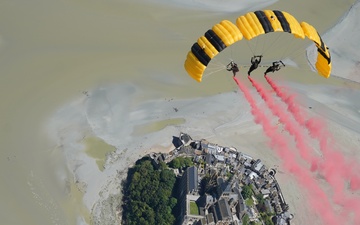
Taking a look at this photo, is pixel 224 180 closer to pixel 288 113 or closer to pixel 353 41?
pixel 288 113

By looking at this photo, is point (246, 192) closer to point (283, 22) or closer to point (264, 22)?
point (283, 22)

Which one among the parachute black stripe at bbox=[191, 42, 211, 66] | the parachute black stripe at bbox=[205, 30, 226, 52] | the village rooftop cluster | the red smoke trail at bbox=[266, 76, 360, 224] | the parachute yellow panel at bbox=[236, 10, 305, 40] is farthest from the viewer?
the red smoke trail at bbox=[266, 76, 360, 224]

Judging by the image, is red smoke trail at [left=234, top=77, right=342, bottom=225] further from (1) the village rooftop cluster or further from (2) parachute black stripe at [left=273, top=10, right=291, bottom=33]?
(2) parachute black stripe at [left=273, top=10, right=291, bottom=33]

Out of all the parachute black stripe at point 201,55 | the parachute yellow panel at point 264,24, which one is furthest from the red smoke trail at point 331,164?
the parachute black stripe at point 201,55

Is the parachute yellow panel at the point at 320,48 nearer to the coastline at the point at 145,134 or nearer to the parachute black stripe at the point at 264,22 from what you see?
the parachute black stripe at the point at 264,22

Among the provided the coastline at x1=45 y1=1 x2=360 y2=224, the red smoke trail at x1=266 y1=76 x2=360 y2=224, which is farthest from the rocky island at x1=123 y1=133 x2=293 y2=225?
the red smoke trail at x1=266 y1=76 x2=360 y2=224

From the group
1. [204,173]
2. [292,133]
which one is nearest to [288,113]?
[292,133]
